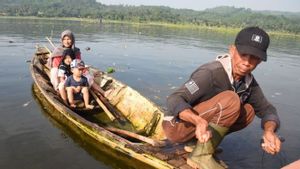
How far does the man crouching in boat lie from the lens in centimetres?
381

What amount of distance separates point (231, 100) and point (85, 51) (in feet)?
56.4

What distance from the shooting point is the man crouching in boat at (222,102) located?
12.5ft

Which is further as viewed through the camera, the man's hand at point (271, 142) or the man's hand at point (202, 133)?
the man's hand at point (271, 142)

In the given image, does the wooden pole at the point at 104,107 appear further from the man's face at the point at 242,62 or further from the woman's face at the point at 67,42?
the man's face at the point at 242,62

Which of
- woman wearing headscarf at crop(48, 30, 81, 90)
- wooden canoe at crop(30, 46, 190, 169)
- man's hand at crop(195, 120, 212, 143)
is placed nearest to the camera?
man's hand at crop(195, 120, 212, 143)

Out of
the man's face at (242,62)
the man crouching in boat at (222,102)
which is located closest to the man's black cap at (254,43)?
the man crouching in boat at (222,102)

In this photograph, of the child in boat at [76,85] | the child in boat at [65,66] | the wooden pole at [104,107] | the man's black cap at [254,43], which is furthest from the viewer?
the child in boat at [65,66]

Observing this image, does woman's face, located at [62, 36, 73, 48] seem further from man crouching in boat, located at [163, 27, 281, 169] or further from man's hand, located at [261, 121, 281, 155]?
man's hand, located at [261, 121, 281, 155]

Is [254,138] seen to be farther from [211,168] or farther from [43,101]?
[43,101]

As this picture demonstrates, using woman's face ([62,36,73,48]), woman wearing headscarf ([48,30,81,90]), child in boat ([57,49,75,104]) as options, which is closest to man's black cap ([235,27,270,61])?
child in boat ([57,49,75,104])

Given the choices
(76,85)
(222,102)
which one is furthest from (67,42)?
(222,102)

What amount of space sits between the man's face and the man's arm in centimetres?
84

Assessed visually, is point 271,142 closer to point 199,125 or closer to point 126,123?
point 199,125

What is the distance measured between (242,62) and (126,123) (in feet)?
13.2
